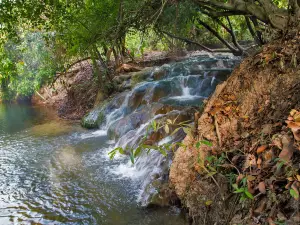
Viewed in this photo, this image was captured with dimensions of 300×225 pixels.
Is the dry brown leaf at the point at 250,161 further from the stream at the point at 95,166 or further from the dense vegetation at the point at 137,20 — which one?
the dense vegetation at the point at 137,20

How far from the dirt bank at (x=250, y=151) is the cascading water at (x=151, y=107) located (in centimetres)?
122

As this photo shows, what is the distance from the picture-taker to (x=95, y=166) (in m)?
6.34

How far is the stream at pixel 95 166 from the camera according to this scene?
4391 mm

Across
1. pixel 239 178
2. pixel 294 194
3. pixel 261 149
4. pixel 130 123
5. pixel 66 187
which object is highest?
pixel 261 149

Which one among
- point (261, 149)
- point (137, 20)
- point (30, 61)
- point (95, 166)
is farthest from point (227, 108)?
point (30, 61)

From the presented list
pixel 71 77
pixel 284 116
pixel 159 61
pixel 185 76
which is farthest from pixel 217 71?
pixel 71 77

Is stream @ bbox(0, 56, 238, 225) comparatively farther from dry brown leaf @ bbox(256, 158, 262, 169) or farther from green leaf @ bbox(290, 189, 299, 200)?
green leaf @ bbox(290, 189, 299, 200)

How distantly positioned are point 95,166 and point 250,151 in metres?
4.21

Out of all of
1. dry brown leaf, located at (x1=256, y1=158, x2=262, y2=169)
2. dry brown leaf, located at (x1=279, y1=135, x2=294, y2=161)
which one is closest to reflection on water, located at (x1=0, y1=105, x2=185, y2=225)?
dry brown leaf, located at (x1=256, y1=158, x2=262, y2=169)

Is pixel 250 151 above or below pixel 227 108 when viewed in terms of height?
below

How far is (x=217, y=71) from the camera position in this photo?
10.1m

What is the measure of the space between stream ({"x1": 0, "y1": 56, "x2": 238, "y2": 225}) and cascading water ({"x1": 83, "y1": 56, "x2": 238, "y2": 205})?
0.02 meters

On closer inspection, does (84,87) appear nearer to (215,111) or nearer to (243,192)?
(215,111)

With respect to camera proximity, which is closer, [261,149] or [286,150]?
[286,150]
